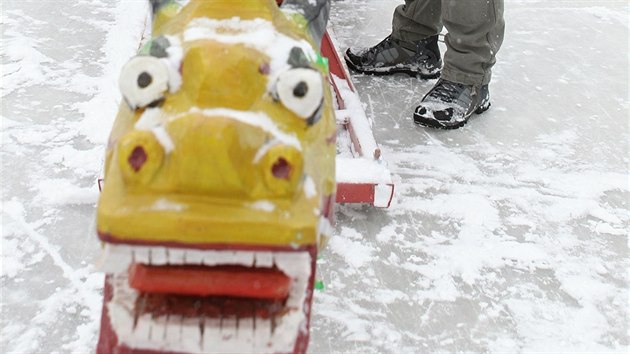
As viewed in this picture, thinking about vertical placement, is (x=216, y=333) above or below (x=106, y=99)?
above

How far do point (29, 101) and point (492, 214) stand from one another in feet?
4.19

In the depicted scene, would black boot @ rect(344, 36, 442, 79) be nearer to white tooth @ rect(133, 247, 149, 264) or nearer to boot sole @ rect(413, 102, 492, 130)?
boot sole @ rect(413, 102, 492, 130)

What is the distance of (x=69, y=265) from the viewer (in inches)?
44.9

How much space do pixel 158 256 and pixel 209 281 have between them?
0.18ft

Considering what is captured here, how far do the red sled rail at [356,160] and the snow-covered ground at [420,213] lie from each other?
6cm

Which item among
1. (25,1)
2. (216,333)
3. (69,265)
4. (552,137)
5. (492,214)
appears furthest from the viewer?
(25,1)

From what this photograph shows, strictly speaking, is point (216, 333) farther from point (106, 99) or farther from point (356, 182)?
point (106, 99)

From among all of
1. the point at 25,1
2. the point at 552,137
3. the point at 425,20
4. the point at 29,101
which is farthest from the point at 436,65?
the point at 25,1

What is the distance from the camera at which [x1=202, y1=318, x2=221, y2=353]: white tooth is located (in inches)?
24.1

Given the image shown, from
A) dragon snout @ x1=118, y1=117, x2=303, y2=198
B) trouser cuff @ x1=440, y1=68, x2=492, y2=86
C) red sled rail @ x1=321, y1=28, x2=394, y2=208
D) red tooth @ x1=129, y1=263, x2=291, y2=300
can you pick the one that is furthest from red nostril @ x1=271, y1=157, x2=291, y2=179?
trouser cuff @ x1=440, y1=68, x2=492, y2=86

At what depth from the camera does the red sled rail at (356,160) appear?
130 cm

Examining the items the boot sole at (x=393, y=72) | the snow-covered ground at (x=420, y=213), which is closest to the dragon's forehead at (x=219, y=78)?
the snow-covered ground at (x=420, y=213)

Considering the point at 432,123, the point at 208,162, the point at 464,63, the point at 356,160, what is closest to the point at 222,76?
the point at 208,162

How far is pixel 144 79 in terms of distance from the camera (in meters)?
0.64
